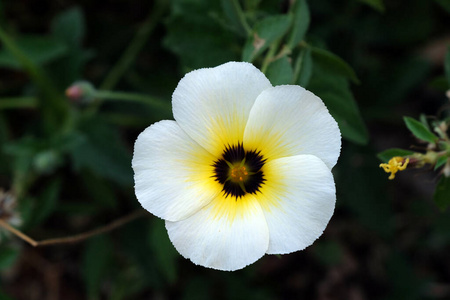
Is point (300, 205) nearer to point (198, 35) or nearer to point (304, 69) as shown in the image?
point (304, 69)

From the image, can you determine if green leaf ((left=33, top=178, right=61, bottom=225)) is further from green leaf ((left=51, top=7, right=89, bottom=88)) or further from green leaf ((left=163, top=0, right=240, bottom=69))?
green leaf ((left=163, top=0, right=240, bottom=69))

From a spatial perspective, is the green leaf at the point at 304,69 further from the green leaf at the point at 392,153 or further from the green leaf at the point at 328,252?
the green leaf at the point at 328,252

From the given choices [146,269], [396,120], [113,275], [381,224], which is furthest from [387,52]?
[113,275]

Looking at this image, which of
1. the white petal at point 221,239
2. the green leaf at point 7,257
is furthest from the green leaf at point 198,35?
the green leaf at point 7,257

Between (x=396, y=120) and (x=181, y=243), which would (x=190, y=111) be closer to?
(x=181, y=243)

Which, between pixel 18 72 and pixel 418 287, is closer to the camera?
pixel 418 287

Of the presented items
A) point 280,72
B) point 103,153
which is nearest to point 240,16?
point 280,72
